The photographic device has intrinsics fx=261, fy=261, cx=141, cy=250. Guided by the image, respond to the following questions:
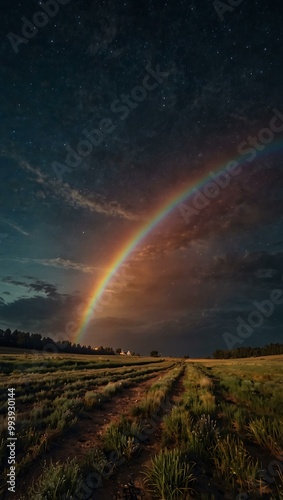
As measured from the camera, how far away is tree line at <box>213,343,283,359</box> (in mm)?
156250

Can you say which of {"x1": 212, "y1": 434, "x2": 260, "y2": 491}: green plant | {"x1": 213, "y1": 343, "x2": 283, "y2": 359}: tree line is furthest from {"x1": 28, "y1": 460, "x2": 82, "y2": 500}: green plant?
{"x1": 213, "y1": 343, "x2": 283, "y2": 359}: tree line

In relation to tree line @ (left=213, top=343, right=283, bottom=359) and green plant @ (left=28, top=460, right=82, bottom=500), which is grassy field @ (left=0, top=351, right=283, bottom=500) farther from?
tree line @ (left=213, top=343, right=283, bottom=359)

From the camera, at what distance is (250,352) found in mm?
169500

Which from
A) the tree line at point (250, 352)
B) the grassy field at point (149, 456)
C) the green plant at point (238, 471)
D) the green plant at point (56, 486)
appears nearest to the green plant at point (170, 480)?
the grassy field at point (149, 456)

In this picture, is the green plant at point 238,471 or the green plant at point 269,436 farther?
the green plant at point 269,436

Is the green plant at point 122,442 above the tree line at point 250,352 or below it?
above

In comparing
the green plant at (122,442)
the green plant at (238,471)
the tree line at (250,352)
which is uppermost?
the green plant at (238,471)

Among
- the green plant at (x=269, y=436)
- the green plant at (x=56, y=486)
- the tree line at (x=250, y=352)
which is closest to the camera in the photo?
the green plant at (x=56, y=486)

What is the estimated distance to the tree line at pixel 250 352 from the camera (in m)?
156

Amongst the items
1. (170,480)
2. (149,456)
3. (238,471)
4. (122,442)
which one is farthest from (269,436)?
(122,442)

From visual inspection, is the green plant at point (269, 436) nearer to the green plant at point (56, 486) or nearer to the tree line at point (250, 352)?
the green plant at point (56, 486)

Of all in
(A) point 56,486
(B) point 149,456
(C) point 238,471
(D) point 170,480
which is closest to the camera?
(A) point 56,486

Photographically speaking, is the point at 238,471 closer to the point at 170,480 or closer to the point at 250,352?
the point at 170,480

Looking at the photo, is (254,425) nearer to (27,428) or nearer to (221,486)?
(221,486)
